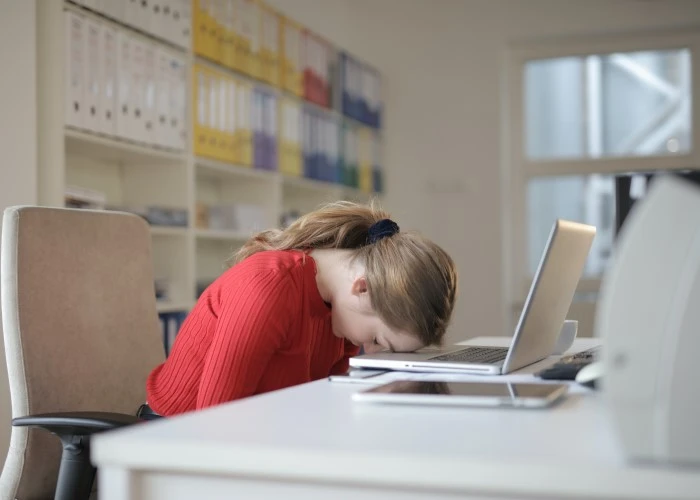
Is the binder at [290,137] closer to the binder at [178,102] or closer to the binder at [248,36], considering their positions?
the binder at [248,36]

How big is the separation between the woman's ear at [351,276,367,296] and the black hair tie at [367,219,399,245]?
Answer: 3.0 inches

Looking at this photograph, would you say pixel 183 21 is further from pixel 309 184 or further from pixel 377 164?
pixel 377 164

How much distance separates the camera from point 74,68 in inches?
110

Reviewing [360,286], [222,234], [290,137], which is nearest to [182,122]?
[222,234]

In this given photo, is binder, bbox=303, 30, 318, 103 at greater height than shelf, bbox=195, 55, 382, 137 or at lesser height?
greater

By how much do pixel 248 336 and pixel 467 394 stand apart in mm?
426

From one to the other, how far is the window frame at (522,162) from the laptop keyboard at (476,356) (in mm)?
3789

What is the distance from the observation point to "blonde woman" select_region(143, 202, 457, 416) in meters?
1.37

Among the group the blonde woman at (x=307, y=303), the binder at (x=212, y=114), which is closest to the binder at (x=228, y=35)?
the binder at (x=212, y=114)

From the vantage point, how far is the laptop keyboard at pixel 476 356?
4.79 ft

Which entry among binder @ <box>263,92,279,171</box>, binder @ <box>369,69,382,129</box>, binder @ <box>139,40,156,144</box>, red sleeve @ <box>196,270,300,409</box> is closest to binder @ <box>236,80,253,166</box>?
binder @ <box>263,92,279,171</box>

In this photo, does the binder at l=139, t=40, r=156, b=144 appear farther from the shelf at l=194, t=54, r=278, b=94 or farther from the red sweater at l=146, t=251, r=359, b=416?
the red sweater at l=146, t=251, r=359, b=416

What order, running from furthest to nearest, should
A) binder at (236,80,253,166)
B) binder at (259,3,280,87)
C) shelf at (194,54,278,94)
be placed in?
binder at (259,3,280,87), binder at (236,80,253,166), shelf at (194,54,278,94)

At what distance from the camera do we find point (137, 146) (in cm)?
315
